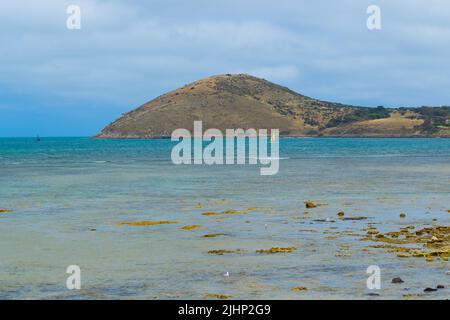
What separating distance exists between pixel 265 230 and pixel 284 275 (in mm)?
9193

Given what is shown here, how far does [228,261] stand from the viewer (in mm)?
21297

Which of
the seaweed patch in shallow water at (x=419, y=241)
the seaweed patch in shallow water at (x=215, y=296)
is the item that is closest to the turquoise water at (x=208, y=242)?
the seaweed patch in shallow water at (x=215, y=296)

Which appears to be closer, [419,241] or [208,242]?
[419,241]

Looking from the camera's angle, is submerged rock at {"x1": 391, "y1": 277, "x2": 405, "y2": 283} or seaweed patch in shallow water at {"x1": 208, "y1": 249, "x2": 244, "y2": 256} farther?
seaweed patch in shallow water at {"x1": 208, "y1": 249, "x2": 244, "y2": 256}

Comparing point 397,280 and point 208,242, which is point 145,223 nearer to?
point 208,242

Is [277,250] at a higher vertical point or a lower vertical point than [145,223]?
lower
